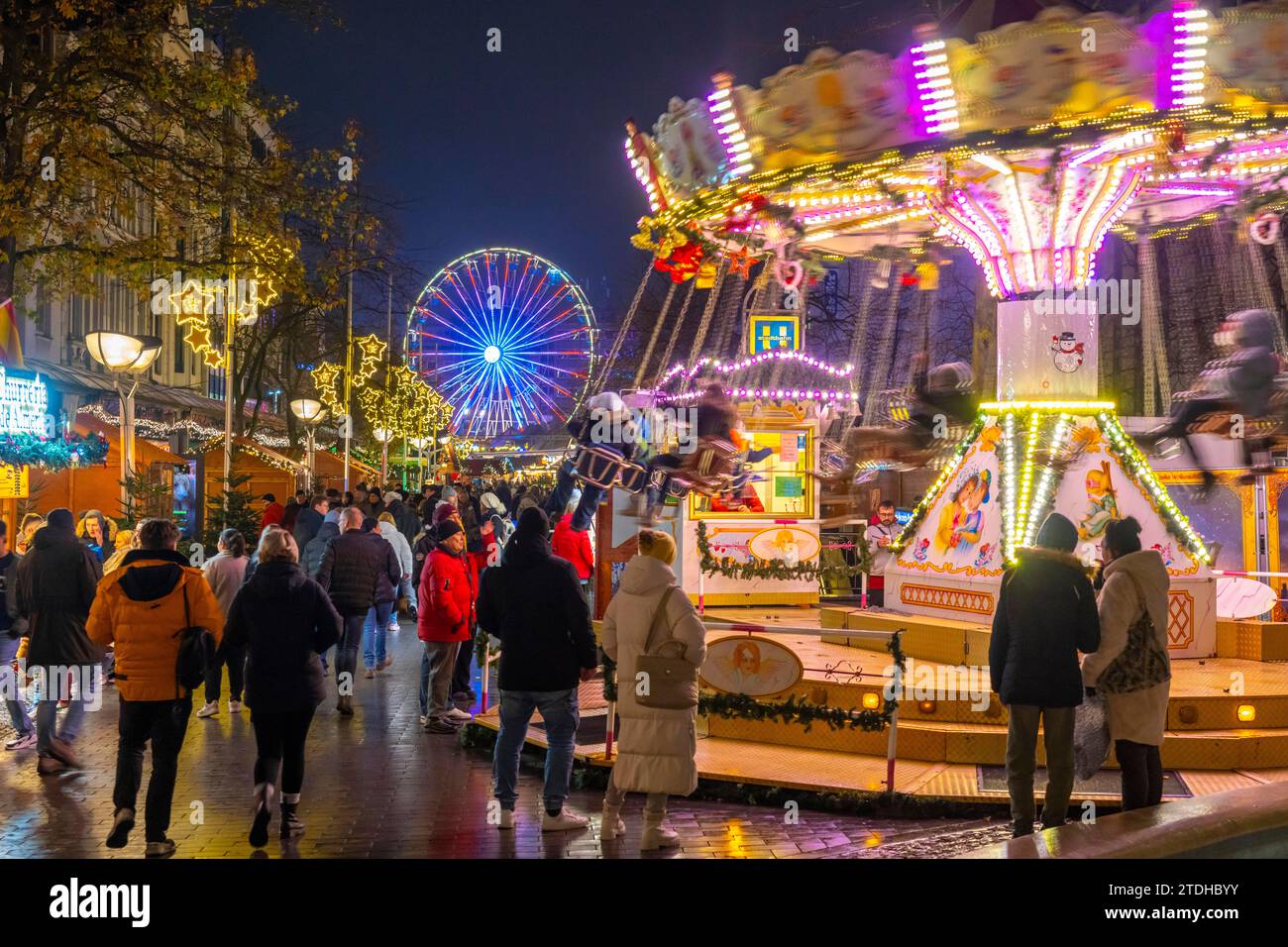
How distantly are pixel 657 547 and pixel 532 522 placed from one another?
83cm

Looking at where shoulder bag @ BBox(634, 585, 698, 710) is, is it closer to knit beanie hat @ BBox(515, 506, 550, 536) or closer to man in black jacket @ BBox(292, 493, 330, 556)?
knit beanie hat @ BBox(515, 506, 550, 536)

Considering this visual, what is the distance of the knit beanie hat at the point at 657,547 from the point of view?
6.46 m

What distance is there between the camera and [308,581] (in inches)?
264

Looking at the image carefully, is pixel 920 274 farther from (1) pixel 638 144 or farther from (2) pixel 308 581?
(2) pixel 308 581

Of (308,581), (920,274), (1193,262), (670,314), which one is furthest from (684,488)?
(670,314)

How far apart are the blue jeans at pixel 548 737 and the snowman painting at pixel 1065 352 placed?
678 cm

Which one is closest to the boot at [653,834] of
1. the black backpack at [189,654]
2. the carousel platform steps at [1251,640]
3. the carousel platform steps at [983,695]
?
the carousel platform steps at [983,695]

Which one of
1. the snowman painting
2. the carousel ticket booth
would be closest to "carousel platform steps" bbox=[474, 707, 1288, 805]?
the snowman painting

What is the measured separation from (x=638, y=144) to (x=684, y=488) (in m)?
3.53

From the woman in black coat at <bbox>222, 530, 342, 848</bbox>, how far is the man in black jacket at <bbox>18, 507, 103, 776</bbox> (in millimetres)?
2369

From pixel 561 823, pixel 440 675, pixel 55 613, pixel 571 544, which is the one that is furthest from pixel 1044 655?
pixel 571 544

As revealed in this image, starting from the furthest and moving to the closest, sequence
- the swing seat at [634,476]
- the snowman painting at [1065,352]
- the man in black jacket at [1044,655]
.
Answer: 1. the swing seat at [634,476]
2. the snowman painting at [1065,352]
3. the man in black jacket at [1044,655]

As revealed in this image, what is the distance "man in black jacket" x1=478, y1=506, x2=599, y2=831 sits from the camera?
22.2 feet

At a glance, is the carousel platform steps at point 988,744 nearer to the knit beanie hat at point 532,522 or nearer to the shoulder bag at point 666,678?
the shoulder bag at point 666,678
